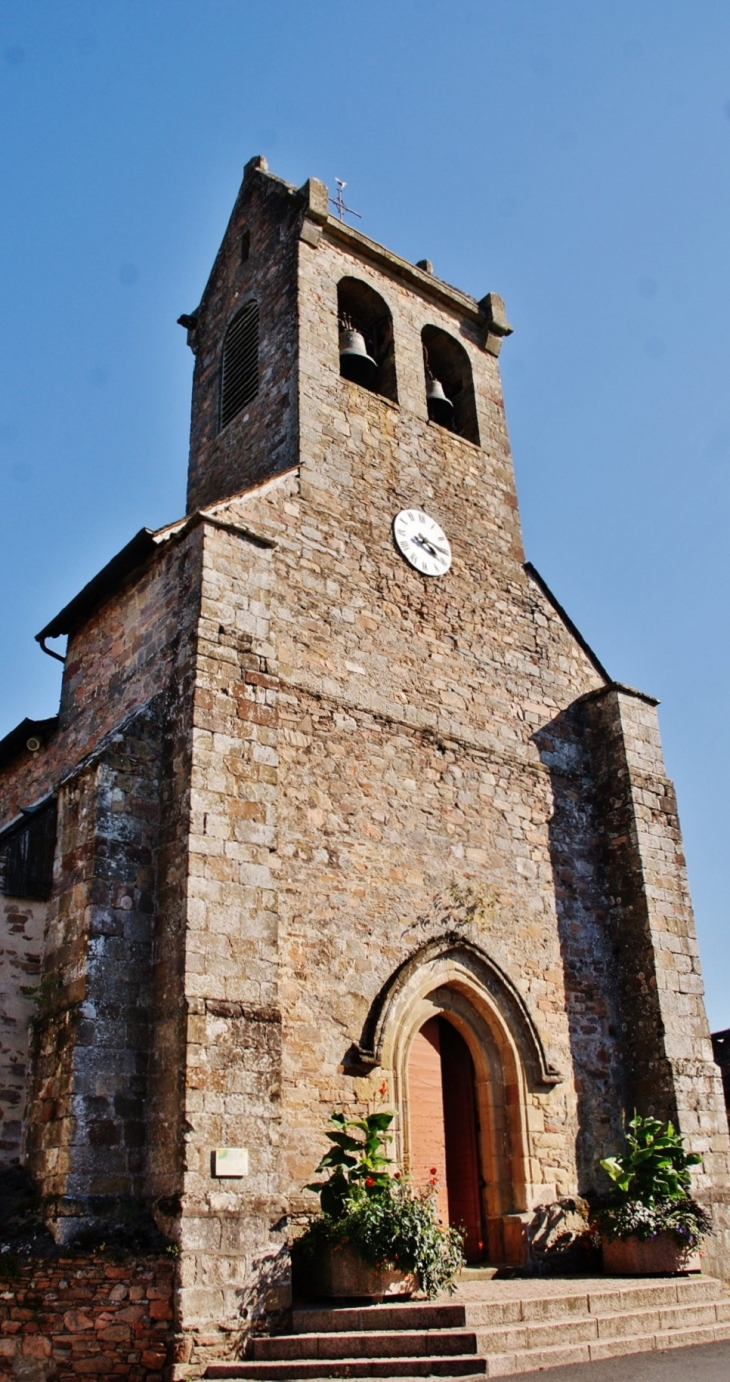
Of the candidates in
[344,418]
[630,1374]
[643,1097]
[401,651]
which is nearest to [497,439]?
[344,418]

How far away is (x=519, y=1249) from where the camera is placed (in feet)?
33.8

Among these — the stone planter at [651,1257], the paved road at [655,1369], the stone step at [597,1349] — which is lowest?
the paved road at [655,1369]

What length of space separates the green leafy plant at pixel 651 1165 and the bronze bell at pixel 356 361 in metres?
9.22

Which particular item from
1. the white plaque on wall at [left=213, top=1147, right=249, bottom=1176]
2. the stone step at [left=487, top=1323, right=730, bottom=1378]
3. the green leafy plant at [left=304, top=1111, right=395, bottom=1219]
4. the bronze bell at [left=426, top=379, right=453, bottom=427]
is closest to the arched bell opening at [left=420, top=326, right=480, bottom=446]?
the bronze bell at [left=426, top=379, right=453, bottom=427]

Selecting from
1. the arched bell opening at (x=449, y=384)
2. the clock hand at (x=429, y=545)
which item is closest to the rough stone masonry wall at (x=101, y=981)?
the clock hand at (x=429, y=545)

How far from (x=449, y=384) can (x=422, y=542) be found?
3951 millimetres

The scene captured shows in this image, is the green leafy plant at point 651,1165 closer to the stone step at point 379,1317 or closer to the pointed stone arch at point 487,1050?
the pointed stone arch at point 487,1050

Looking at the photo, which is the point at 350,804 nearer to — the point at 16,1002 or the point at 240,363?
the point at 16,1002

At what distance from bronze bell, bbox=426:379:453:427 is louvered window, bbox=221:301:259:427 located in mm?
2351

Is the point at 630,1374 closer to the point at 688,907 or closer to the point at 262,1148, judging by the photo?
the point at 262,1148

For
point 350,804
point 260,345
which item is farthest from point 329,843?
point 260,345

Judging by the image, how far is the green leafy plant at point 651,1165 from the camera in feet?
34.6

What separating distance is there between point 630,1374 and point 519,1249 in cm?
342

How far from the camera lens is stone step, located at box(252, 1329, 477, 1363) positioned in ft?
23.6
